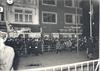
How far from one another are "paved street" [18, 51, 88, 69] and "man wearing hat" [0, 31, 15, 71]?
11 cm

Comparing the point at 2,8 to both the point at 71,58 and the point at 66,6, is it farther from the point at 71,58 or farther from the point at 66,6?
the point at 71,58

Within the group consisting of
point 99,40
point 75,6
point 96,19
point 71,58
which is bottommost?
point 71,58

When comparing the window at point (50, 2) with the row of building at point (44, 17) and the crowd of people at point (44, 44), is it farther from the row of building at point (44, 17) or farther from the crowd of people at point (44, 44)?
the crowd of people at point (44, 44)

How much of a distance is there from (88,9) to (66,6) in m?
0.33

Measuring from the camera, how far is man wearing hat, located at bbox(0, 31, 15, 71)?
162 cm

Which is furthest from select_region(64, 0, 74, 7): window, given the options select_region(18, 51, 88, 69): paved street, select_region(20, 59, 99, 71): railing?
select_region(20, 59, 99, 71): railing

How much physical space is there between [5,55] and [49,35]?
1.58 ft

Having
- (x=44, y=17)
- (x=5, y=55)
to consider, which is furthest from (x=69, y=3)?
(x=5, y=55)

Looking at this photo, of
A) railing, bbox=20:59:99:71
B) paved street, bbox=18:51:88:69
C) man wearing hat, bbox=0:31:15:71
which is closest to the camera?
man wearing hat, bbox=0:31:15:71

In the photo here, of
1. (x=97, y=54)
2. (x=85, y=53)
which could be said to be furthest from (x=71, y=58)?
(x=97, y=54)

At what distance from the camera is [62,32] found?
1964 mm

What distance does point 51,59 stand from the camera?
6.32 ft

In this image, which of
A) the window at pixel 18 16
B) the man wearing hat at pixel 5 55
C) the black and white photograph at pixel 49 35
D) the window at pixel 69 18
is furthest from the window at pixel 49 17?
the man wearing hat at pixel 5 55

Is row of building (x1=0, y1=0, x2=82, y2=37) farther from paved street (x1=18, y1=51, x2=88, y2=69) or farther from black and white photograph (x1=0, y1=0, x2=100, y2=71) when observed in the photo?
paved street (x1=18, y1=51, x2=88, y2=69)
